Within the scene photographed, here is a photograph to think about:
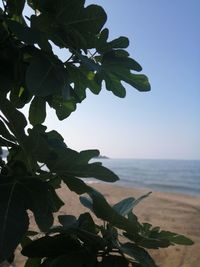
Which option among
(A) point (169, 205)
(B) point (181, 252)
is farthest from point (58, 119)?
(A) point (169, 205)

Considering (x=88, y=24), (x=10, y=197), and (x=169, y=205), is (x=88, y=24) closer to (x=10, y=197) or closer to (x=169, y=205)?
(x=10, y=197)

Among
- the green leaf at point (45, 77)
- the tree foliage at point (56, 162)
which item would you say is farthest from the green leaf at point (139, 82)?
the green leaf at point (45, 77)

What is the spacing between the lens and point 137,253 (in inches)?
26.1

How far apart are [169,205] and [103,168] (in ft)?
41.9

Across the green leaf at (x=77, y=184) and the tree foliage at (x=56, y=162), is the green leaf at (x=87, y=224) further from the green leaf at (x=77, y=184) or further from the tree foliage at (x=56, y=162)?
the green leaf at (x=77, y=184)

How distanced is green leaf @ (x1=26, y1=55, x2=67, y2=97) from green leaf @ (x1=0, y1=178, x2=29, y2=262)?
186 millimetres

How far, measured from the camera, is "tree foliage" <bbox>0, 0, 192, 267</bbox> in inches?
23.3

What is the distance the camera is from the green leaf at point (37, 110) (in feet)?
3.50

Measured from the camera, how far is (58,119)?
3.81 feet

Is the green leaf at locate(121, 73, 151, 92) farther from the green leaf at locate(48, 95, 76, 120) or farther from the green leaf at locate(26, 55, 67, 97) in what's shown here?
the green leaf at locate(48, 95, 76, 120)

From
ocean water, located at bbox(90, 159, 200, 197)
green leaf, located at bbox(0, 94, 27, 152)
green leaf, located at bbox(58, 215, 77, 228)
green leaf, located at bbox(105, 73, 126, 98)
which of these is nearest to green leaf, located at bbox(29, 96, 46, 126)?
green leaf, located at bbox(105, 73, 126, 98)

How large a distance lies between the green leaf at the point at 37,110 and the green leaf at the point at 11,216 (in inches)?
18.9

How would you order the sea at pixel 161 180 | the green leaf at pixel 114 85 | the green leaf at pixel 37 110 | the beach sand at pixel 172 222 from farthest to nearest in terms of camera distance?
the sea at pixel 161 180
the beach sand at pixel 172 222
the green leaf at pixel 37 110
the green leaf at pixel 114 85

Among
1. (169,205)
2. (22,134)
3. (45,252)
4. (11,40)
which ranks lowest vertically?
(169,205)
